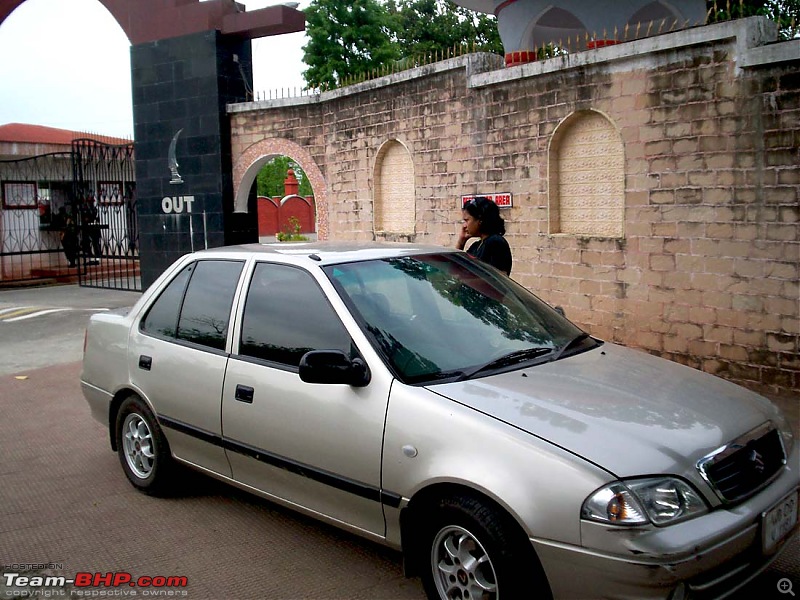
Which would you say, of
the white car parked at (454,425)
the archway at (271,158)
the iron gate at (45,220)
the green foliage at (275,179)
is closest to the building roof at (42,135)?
the iron gate at (45,220)

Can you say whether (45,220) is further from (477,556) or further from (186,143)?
(477,556)

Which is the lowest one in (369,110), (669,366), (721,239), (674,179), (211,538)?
(211,538)

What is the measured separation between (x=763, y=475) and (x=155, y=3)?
48.0 feet

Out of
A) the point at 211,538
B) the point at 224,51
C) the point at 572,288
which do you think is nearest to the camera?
the point at 211,538

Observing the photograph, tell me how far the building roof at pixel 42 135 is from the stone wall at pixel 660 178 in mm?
15855

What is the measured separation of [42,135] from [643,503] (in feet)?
86.1

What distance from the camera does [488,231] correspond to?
6203 mm

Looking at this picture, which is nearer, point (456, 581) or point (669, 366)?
point (456, 581)

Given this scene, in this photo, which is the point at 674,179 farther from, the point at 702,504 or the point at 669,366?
the point at 702,504

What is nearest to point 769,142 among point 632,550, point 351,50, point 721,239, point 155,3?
point 721,239

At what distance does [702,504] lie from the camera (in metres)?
2.99

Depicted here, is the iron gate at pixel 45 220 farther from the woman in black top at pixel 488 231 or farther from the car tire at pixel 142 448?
the woman in black top at pixel 488 231

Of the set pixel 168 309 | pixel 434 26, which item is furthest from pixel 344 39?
pixel 168 309

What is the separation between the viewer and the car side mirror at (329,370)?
12.0 feet
